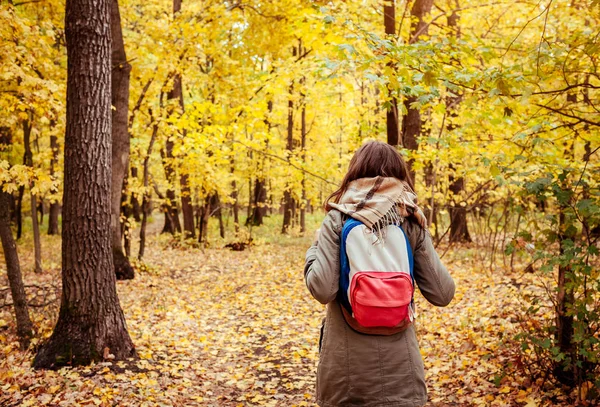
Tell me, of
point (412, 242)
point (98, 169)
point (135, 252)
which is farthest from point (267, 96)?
point (135, 252)

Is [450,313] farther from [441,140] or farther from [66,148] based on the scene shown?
[66,148]

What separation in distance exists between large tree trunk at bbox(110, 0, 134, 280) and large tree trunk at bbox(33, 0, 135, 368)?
16.2 ft

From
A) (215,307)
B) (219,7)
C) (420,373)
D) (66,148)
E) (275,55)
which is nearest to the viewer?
(420,373)

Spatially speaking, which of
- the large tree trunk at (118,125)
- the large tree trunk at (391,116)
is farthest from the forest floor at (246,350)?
the large tree trunk at (391,116)

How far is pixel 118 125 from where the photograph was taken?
35.0 feet

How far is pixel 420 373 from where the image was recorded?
2.44 m

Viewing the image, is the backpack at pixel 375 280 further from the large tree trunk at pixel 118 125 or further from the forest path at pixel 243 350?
the large tree trunk at pixel 118 125

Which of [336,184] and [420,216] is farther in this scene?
[336,184]

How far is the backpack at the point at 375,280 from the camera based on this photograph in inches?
88.2

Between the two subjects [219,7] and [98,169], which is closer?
[98,169]

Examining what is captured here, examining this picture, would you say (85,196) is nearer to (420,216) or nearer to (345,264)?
(345,264)

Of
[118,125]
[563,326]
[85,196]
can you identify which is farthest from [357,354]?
[118,125]

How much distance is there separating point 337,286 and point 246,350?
16.7 ft

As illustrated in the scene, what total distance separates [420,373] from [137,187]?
41.8 feet
